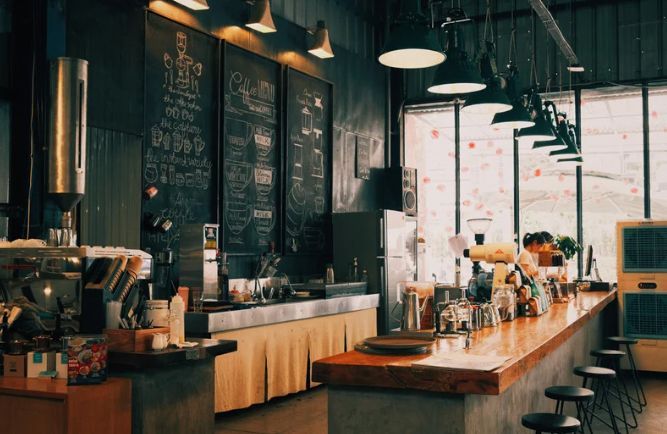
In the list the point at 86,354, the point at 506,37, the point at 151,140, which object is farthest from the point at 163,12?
the point at 506,37

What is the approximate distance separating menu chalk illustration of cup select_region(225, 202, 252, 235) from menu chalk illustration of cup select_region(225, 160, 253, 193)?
156 mm

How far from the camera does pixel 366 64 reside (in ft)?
31.8

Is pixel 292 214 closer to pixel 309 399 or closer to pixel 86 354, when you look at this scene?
pixel 309 399

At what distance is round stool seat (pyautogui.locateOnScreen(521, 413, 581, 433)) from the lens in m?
2.96

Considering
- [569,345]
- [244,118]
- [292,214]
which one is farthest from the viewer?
[292,214]

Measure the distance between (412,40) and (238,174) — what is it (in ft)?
11.5

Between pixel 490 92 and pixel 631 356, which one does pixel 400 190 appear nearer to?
pixel 631 356

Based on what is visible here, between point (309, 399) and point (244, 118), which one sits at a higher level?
point (244, 118)

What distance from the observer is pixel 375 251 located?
8.25 meters

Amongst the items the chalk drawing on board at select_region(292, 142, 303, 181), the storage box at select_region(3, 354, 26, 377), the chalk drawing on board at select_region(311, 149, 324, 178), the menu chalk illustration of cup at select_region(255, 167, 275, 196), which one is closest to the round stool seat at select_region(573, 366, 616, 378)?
the storage box at select_region(3, 354, 26, 377)

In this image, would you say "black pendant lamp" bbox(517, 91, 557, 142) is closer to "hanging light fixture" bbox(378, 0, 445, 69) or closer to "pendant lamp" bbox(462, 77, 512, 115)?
"pendant lamp" bbox(462, 77, 512, 115)

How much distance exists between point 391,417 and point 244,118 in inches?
190

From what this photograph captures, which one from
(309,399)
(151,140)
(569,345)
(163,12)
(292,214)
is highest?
(163,12)

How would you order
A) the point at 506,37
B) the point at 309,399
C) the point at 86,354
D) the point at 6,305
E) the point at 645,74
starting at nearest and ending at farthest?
the point at 86,354 → the point at 6,305 → the point at 309,399 → the point at 645,74 → the point at 506,37
